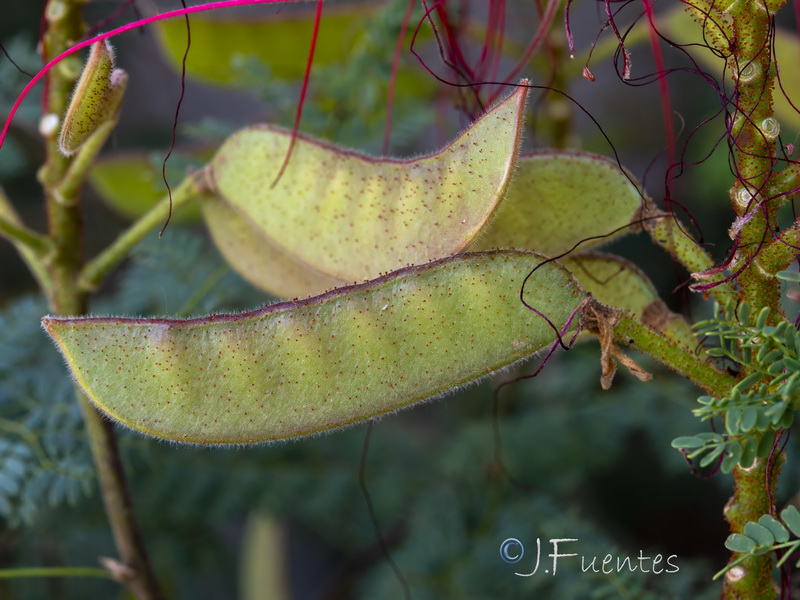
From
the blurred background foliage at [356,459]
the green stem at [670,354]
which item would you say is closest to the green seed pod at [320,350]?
the green stem at [670,354]

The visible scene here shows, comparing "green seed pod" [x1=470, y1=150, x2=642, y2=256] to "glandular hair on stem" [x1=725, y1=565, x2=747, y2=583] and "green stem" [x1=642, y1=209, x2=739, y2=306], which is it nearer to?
"green stem" [x1=642, y1=209, x2=739, y2=306]

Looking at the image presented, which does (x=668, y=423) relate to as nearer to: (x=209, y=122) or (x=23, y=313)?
(x=209, y=122)

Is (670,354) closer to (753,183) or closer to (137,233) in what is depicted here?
(753,183)

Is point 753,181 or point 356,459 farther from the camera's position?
point 356,459

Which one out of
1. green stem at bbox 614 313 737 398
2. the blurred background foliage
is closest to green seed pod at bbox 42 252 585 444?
green stem at bbox 614 313 737 398

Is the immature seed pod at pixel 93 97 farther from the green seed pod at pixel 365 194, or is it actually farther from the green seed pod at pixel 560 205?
the green seed pod at pixel 560 205

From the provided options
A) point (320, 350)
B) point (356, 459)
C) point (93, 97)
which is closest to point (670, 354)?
point (320, 350)
